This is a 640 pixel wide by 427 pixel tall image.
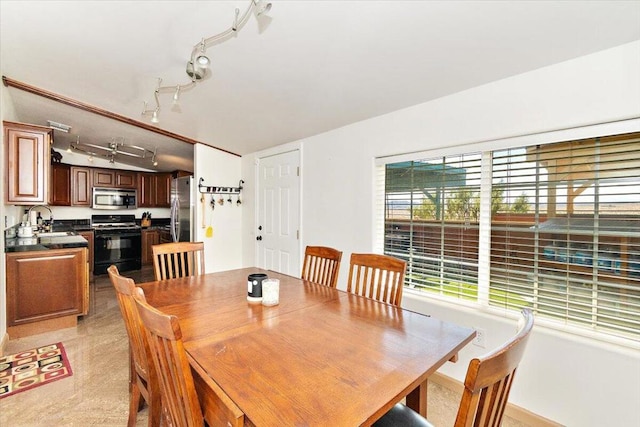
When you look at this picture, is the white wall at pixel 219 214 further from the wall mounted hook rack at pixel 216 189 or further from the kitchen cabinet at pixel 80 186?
the kitchen cabinet at pixel 80 186

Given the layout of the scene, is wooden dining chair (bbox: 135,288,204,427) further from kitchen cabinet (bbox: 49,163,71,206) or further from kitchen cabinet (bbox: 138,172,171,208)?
kitchen cabinet (bbox: 138,172,171,208)

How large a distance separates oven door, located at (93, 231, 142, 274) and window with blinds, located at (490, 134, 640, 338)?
5.82m

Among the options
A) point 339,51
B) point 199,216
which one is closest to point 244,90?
point 339,51

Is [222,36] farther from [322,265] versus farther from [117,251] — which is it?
[117,251]

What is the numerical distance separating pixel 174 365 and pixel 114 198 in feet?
19.9

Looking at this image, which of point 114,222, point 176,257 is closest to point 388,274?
point 176,257

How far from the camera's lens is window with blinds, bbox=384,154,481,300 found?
85.3 inches

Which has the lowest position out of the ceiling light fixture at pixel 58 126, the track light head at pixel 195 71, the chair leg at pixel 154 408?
the chair leg at pixel 154 408

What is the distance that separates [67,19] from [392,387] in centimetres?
258

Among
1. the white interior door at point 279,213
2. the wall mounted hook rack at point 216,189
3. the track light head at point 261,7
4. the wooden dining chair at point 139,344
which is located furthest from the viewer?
the wall mounted hook rack at point 216,189

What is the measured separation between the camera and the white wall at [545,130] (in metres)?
1.52

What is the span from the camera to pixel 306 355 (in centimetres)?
108

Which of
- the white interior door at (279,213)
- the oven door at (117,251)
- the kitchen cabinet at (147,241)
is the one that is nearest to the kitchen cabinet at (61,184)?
the oven door at (117,251)

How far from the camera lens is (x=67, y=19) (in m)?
1.81
